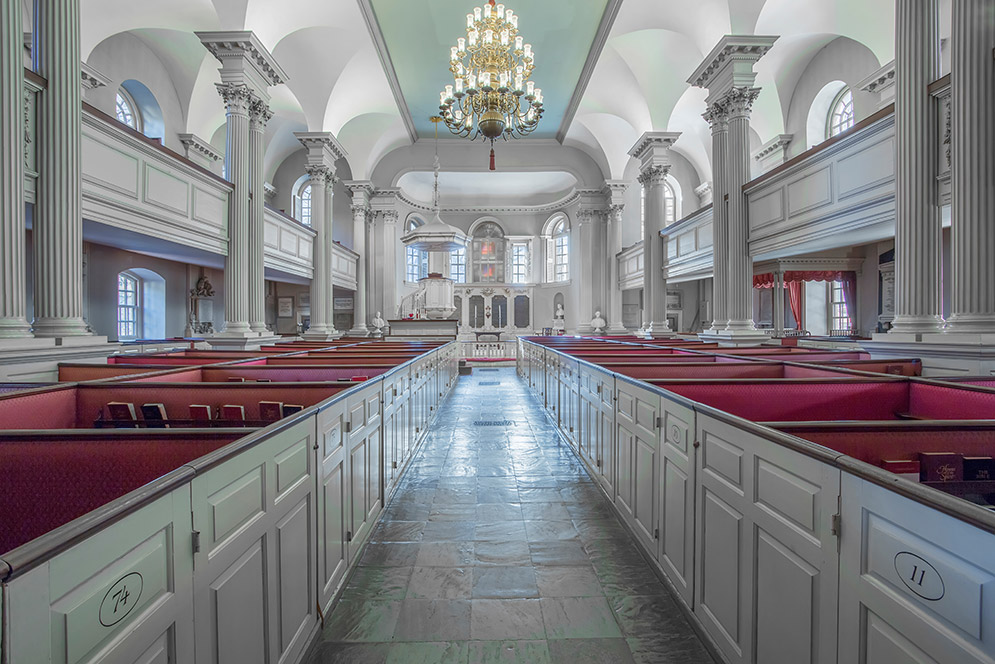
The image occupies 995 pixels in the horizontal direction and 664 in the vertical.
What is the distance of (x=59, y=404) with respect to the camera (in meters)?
2.69

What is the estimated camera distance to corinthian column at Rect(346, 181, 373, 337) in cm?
1488

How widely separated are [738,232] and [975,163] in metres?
3.76

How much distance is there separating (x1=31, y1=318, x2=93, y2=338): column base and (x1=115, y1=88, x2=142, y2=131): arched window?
23.7 feet

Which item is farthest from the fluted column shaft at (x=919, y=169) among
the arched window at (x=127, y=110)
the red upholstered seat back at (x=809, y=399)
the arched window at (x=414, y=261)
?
the arched window at (x=414, y=261)

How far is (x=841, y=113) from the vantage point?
9.96 m

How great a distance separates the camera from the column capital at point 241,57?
702 centimetres

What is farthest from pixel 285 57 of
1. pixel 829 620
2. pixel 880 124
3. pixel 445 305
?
pixel 829 620

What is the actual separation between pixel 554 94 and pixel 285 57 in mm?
6334

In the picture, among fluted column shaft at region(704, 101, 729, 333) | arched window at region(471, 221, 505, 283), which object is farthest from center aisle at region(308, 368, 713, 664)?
arched window at region(471, 221, 505, 283)

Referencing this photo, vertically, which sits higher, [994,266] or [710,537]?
[994,266]

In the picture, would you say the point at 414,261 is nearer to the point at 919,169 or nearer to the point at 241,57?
the point at 241,57

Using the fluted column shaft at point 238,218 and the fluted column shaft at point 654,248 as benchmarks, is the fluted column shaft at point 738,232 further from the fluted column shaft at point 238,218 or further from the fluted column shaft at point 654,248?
the fluted column shaft at point 238,218

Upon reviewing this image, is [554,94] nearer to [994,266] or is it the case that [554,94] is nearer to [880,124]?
[880,124]

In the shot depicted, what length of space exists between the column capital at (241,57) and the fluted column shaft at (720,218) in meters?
7.02
